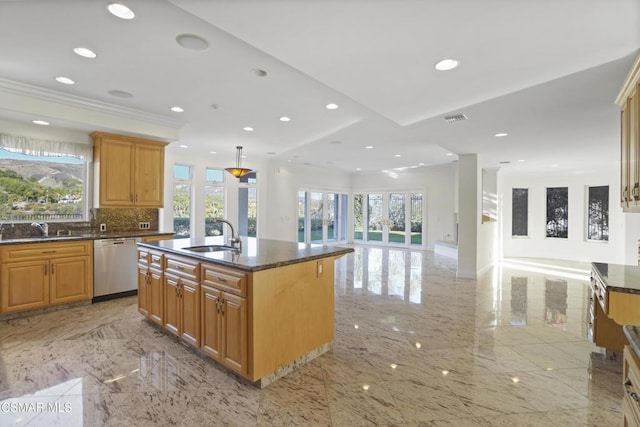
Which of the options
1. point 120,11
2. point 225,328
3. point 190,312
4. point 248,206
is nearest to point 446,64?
point 120,11

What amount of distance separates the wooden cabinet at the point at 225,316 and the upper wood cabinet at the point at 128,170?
3068 mm

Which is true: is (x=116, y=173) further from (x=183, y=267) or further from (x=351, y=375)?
(x=351, y=375)

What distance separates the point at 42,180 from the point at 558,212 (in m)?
11.5

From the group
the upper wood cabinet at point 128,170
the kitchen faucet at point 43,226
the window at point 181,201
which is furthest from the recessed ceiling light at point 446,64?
the window at point 181,201

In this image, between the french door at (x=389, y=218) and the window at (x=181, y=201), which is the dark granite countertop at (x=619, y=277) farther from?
the french door at (x=389, y=218)

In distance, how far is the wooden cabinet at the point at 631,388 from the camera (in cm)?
108

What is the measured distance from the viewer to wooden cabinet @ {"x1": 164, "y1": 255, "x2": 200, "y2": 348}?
2742 mm

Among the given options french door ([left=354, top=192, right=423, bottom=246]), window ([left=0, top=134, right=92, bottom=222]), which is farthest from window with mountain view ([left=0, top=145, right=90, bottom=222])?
french door ([left=354, top=192, right=423, bottom=246])

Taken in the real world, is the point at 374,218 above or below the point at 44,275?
above

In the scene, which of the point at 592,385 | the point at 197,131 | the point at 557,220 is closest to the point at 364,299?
the point at 592,385

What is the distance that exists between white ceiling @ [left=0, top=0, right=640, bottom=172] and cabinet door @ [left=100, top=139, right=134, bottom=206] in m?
0.38

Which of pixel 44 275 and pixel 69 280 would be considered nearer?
pixel 44 275

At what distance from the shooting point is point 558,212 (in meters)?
8.84

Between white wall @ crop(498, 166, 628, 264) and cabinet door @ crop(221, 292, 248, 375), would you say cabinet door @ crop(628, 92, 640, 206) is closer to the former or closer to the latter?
cabinet door @ crop(221, 292, 248, 375)
